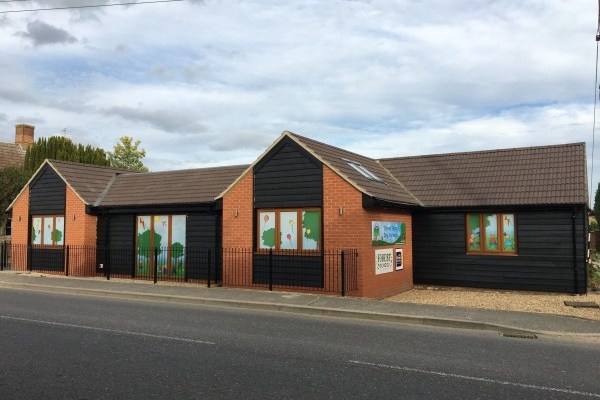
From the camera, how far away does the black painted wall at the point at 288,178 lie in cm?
1448

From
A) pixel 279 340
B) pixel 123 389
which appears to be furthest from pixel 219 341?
pixel 123 389

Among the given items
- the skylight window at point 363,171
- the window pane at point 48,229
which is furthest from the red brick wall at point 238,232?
the window pane at point 48,229

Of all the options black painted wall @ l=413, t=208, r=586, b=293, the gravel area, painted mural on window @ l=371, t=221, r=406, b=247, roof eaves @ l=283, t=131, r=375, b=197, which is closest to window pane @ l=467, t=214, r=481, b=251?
black painted wall @ l=413, t=208, r=586, b=293

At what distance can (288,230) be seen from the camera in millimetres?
14883

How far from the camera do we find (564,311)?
11.6 m

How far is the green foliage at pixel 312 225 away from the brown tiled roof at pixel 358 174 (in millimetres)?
1477

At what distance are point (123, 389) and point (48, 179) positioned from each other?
17674mm

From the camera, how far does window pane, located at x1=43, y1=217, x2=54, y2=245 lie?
20.5 m

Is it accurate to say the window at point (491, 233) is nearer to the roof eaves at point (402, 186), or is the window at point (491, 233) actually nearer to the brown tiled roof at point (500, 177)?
the brown tiled roof at point (500, 177)

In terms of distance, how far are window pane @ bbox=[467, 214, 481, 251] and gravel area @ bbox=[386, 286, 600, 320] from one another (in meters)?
1.40

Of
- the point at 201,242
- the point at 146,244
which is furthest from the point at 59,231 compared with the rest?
the point at 201,242

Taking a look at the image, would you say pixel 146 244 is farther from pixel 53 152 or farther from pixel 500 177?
pixel 53 152

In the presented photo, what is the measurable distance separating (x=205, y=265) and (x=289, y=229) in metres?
3.97

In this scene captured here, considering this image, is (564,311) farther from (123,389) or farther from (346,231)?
(123,389)
